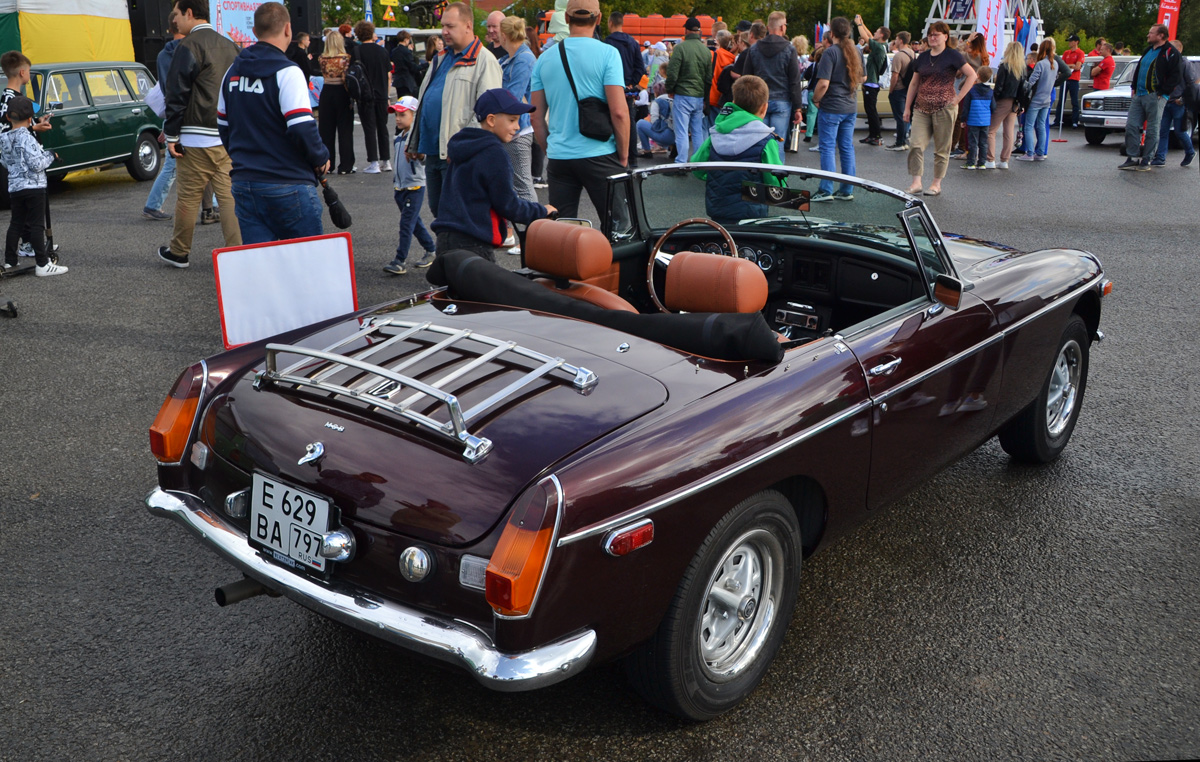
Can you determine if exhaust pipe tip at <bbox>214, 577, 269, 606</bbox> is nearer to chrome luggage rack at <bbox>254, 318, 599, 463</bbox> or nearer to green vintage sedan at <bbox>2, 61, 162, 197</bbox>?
chrome luggage rack at <bbox>254, 318, 599, 463</bbox>

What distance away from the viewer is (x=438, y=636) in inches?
94.3

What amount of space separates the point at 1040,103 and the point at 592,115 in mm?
10730

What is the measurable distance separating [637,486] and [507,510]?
1.06 ft

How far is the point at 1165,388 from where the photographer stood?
558cm

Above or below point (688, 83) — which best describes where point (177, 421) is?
below

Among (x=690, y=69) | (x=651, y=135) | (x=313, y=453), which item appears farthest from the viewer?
(x=651, y=135)

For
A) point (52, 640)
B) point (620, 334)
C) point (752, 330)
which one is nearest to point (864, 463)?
point (752, 330)

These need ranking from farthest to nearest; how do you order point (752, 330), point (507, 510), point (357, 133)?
1. point (357, 133)
2. point (752, 330)
3. point (507, 510)

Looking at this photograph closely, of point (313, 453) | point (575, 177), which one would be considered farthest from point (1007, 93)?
point (313, 453)

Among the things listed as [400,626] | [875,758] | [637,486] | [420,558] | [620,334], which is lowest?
[875,758]

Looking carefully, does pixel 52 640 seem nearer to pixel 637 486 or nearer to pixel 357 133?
pixel 637 486

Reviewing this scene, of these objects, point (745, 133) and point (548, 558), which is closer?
point (548, 558)

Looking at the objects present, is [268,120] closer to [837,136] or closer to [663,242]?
[663,242]

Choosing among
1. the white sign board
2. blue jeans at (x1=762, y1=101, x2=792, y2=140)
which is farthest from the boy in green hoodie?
blue jeans at (x1=762, y1=101, x2=792, y2=140)
